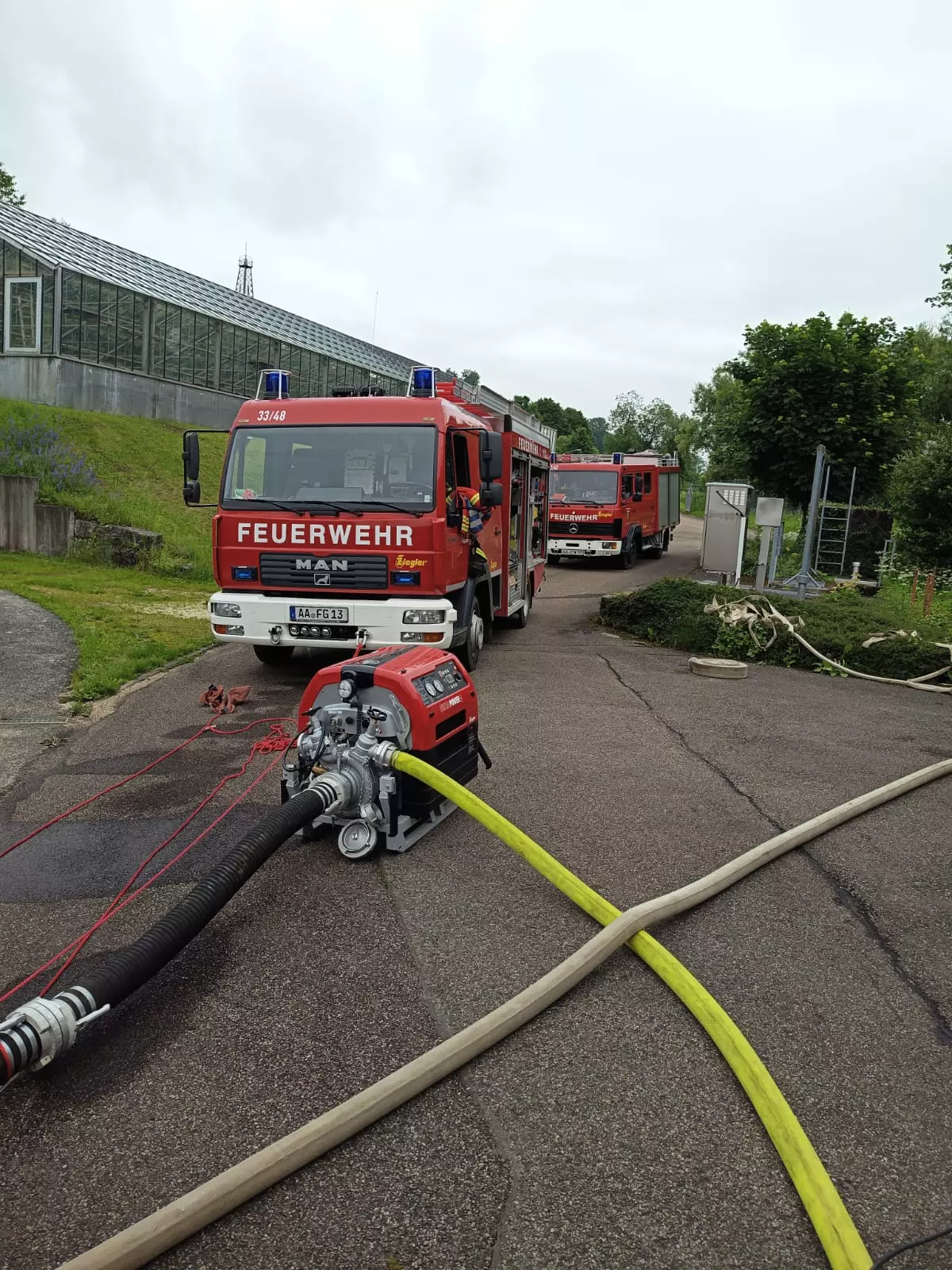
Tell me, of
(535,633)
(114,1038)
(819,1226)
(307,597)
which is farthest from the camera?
(535,633)

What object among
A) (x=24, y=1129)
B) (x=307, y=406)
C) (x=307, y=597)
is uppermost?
(x=307, y=406)

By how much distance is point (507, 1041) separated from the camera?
10.1ft

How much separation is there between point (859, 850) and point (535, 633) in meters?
8.02

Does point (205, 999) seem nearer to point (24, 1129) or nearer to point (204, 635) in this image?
point (24, 1129)

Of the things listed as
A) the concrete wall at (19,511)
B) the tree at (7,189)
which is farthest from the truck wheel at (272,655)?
the tree at (7,189)

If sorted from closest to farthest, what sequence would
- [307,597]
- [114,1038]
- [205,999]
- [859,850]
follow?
[114,1038], [205,999], [859,850], [307,597]

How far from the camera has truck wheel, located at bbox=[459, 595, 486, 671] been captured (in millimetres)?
9064

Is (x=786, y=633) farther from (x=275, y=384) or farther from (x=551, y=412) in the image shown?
(x=551, y=412)

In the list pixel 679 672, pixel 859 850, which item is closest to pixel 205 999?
pixel 859 850

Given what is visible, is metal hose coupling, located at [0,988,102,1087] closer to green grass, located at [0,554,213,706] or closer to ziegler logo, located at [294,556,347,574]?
green grass, located at [0,554,213,706]

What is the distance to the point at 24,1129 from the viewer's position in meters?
2.62

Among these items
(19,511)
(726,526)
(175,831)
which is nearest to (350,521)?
(175,831)

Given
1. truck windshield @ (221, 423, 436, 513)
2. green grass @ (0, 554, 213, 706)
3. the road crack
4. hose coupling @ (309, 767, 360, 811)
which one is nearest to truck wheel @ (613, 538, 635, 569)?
green grass @ (0, 554, 213, 706)

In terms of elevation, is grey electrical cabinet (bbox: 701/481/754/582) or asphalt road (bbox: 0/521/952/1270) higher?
grey electrical cabinet (bbox: 701/481/754/582)
